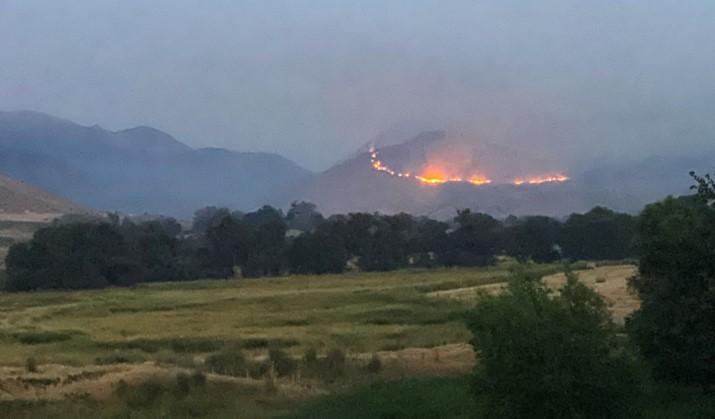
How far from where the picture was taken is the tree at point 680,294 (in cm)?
2430

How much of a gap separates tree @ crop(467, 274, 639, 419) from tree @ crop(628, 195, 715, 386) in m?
5.13

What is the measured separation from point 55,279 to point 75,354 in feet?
166

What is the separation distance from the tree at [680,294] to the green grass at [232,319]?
9484 millimetres

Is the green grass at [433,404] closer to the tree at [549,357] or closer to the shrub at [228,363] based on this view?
the tree at [549,357]

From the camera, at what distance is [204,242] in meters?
107

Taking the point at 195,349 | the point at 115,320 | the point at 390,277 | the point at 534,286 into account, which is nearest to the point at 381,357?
the point at 195,349

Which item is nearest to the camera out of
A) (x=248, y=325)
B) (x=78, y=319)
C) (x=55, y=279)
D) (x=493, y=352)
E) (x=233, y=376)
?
(x=493, y=352)

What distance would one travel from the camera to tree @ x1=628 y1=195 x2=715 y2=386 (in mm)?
24297

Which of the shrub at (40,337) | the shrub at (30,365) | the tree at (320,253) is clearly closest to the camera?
the shrub at (30,365)

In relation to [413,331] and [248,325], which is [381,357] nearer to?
[413,331]

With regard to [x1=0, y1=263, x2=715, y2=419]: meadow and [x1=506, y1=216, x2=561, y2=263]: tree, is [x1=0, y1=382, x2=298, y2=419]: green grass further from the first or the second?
[x1=506, y1=216, x2=561, y2=263]: tree

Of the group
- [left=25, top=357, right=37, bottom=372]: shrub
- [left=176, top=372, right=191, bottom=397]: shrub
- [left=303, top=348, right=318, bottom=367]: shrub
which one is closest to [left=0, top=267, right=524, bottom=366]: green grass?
[left=25, top=357, right=37, bottom=372]: shrub

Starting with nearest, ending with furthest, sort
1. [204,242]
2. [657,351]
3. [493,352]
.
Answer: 1. [493,352]
2. [657,351]
3. [204,242]

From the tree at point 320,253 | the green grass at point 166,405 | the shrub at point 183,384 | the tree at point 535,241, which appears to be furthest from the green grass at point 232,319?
the tree at point 535,241
